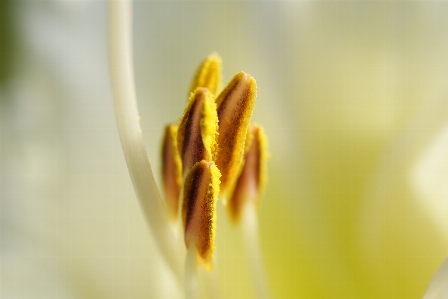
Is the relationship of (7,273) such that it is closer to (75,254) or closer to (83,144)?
(75,254)

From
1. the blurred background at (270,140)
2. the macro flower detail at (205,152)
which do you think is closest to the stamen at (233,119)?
the macro flower detail at (205,152)

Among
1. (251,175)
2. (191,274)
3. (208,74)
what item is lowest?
(191,274)

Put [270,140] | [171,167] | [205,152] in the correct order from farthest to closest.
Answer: [270,140]
[171,167]
[205,152]

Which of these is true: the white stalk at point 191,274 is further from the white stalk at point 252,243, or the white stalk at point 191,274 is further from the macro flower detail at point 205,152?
the white stalk at point 252,243

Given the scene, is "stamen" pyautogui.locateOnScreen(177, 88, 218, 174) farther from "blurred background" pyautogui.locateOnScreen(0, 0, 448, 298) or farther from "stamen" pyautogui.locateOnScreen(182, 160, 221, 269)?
"blurred background" pyautogui.locateOnScreen(0, 0, 448, 298)

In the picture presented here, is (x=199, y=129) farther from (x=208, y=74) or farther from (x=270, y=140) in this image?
(x=270, y=140)

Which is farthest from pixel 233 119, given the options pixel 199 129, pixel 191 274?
pixel 191 274

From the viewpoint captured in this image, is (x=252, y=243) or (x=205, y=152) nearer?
(x=205, y=152)
